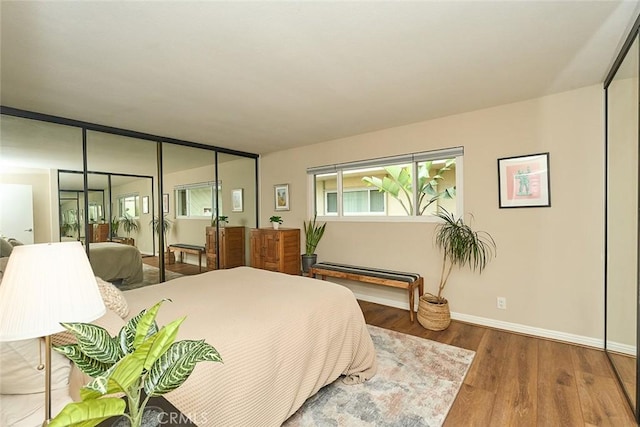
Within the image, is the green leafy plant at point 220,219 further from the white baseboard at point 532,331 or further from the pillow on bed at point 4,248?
the white baseboard at point 532,331

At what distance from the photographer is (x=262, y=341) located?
1449 millimetres

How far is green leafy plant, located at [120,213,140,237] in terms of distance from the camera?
12.2 feet

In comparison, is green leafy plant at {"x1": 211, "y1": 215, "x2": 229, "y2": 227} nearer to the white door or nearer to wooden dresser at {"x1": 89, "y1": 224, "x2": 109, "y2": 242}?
wooden dresser at {"x1": 89, "y1": 224, "x2": 109, "y2": 242}

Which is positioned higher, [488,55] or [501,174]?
[488,55]

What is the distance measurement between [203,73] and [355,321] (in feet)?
Result: 7.30

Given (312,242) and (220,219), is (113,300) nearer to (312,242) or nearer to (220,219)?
(312,242)

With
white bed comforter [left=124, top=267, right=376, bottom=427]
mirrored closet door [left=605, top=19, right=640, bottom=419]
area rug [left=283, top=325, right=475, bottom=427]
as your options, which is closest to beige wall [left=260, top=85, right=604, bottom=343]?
mirrored closet door [left=605, top=19, right=640, bottom=419]

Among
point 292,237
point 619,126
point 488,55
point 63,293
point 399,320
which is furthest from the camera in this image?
point 292,237

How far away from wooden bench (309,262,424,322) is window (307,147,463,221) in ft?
2.34

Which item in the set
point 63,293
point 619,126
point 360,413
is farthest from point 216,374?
point 619,126

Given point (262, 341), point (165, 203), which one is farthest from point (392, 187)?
point (165, 203)

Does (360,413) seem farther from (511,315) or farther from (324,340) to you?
(511,315)

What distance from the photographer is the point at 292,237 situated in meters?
4.50

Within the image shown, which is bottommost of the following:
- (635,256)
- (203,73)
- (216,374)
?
(216,374)
